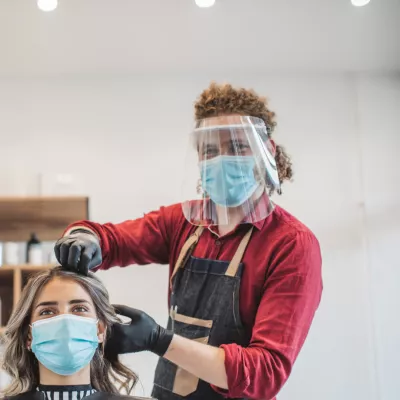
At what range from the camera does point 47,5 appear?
2818 millimetres

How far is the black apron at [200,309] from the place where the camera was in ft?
5.78

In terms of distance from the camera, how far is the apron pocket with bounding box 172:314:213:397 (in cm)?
179

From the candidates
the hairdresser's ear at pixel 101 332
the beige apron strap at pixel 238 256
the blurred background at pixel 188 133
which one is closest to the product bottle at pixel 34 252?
the blurred background at pixel 188 133

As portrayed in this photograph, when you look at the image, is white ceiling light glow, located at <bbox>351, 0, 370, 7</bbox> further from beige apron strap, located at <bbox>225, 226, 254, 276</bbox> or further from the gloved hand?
the gloved hand

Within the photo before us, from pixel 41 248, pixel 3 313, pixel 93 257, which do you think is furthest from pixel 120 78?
pixel 93 257

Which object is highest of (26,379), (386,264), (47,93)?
(47,93)

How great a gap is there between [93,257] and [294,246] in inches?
24.2

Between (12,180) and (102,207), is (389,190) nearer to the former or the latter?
(102,207)

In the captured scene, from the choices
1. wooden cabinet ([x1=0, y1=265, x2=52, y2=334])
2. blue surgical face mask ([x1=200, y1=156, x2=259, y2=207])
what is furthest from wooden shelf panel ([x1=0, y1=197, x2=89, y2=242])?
blue surgical face mask ([x1=200, y1=156, x2=259, y2=207])

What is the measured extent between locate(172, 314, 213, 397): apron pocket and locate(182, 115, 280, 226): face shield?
0.32 m

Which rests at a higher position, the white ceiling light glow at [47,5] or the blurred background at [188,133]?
Answer: the white ceiling light glow at [47,5]

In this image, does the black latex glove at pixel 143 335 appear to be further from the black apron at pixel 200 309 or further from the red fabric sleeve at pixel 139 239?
the red fabric sleeve at pixel 139 239

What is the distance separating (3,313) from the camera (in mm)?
3205

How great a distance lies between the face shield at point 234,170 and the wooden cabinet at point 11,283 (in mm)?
1303
